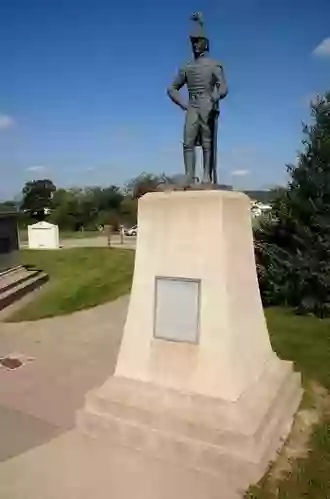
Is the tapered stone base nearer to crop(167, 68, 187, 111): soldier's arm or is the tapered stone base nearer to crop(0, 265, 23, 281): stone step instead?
crop(167, 68, 187, 111): soldier's arm

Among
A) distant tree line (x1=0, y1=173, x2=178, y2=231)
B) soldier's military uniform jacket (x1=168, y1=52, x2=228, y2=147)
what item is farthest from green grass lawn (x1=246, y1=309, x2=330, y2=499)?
distant tree line (x1=0, y1=173, x2=178, y2=231)

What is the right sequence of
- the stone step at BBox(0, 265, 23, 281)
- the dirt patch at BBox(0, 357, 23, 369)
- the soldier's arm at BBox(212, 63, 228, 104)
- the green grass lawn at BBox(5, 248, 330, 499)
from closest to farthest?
the green grass lawn at BBox(5, 248, 330, 499), the soldier's arm at BBox(212, 63, 228, 104), the dirt patch at BBox(0, 357, 23, 369), the stone step at BBox(0, 265, 23, 281)

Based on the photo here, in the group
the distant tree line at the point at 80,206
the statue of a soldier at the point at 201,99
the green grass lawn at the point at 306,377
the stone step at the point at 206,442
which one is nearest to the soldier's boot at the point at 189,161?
the statue of a soldier at the point at 201,99

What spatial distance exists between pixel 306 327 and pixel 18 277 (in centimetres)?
1068

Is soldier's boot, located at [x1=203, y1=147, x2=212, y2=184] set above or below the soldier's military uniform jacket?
below

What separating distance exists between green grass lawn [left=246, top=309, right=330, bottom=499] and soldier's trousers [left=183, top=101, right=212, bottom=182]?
3147mm

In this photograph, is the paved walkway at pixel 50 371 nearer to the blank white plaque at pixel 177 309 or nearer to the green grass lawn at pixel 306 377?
the blank white plaque at pixel 177 309

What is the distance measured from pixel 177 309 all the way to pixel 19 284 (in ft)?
40.6

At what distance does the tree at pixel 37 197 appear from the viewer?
202 feet

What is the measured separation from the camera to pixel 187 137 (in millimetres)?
5750

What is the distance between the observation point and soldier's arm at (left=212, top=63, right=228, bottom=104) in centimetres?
557

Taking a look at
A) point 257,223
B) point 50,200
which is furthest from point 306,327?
point 50,200

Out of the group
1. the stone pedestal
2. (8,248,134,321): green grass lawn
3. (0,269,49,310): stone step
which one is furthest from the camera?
(0,269,49,310): stone step

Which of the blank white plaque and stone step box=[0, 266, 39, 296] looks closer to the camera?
the blank white plaque
